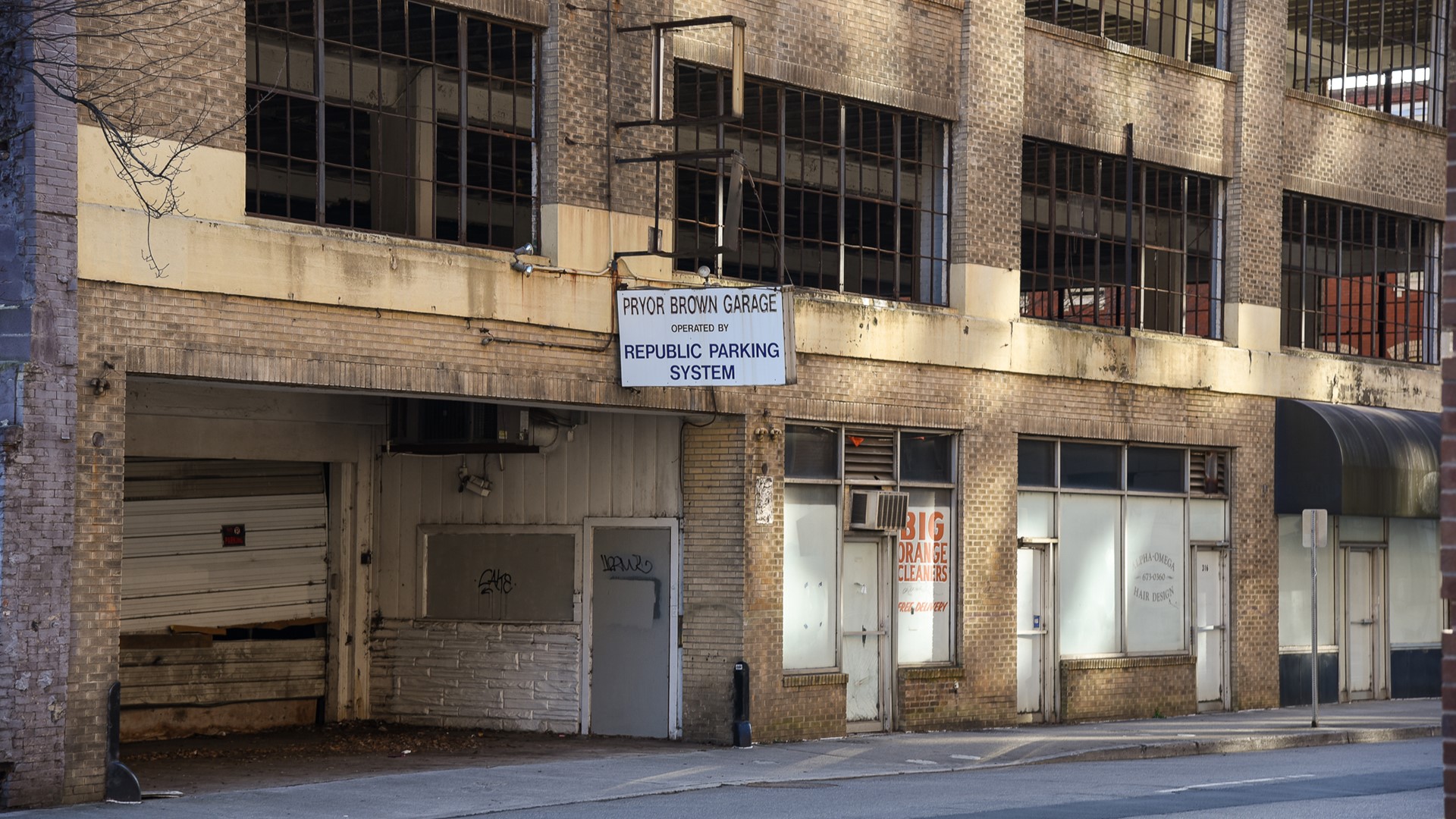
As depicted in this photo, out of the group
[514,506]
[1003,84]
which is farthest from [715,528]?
[1003,84]

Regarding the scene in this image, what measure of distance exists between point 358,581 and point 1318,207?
14375 mm

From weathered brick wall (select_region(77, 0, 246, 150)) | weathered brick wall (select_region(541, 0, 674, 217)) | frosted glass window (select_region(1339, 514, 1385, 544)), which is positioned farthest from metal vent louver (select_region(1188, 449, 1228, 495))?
weathered brick wall (select_region(77, 0, 246, 150))

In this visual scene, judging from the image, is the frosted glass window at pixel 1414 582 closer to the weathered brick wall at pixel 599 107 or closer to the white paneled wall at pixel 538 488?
the white paneled wall at pixel 538 488

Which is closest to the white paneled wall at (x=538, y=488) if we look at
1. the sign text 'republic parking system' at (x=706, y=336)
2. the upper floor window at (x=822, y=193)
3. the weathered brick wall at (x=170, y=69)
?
the sign text 'republic parking system' at (x=706, y=336)

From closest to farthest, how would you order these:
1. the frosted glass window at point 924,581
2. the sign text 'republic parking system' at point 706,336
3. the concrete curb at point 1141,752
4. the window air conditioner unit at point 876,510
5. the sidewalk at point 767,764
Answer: the sidewalk at point 767,764
the concrete curb at point 1141,752
the sign text 'republic parking system' at point 706,336
the window air conditioner unit at point 876,510
the frosted glass window at point 924,581

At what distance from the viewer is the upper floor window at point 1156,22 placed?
76.2ft

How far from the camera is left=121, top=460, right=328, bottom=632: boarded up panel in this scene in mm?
18875

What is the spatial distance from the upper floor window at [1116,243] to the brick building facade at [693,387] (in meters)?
0.06

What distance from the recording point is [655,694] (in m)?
19.1

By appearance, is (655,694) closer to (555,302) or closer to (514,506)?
(514,506)

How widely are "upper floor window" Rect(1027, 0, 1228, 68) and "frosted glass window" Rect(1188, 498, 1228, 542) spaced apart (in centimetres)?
576

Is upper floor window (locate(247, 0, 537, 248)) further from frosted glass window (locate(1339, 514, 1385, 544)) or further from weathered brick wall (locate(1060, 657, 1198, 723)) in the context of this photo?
frosted glass window (locate(1339, 514, 1385, 544))

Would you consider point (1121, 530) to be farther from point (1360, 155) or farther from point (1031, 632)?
point (1360, 155)

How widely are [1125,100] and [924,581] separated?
6805mm
